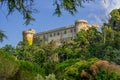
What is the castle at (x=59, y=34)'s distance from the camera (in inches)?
4444

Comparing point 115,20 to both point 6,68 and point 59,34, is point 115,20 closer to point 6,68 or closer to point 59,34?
point 59,34

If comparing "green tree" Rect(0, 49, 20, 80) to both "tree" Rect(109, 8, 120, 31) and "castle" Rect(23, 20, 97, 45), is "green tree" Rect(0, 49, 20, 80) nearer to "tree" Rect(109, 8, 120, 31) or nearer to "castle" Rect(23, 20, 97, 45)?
"tree" Rect(109, 8, 120, 31)

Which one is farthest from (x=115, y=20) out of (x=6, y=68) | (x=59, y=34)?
(x=6, y=68)

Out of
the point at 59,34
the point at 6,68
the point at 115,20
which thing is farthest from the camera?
the point at 59,34

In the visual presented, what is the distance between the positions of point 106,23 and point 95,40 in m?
4.29

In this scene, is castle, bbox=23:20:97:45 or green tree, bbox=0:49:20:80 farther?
castle, bbox=23:20:97:45

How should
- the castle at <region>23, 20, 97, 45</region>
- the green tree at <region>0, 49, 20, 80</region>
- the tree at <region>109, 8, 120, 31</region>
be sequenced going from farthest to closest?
the castle at <region>23, 20, 97, 45</region> → the tree at <region>109, 8, 120, 31</region> → the green tree at <region>0, 49, 20, 80</region>

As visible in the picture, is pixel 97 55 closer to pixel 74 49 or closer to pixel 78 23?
pixel 74 49

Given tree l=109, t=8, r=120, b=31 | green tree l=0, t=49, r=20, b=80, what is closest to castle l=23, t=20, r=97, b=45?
tree l=109, t=8, r=120, b=31

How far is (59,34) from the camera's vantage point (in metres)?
118

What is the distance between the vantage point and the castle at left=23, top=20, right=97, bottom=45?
113m

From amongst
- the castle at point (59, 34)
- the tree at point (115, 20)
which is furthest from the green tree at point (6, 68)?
the castle at point (59, 34)

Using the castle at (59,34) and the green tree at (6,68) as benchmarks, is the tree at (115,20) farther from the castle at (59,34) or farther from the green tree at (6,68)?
the green tree at (6,68)

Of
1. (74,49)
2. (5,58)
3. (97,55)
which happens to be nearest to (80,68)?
(5,58)
